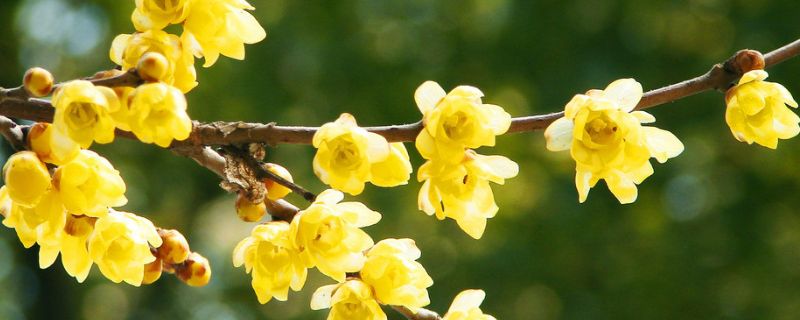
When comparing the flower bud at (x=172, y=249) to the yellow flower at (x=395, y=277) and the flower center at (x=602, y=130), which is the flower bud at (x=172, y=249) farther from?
the flower center at (x=602, y=130)

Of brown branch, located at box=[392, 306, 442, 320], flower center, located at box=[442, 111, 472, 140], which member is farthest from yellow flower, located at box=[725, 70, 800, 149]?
brown branch, located at box=[392, 306, 442, 320]

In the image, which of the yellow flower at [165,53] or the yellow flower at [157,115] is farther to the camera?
the yellow flower at [165,53]

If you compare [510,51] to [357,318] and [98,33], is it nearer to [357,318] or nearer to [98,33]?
[98,33]

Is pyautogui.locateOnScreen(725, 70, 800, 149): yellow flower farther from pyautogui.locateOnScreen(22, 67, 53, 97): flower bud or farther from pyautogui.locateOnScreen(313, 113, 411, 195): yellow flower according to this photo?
pyautogui.locateOnScreen(22, 67, 53, 97): flower bud

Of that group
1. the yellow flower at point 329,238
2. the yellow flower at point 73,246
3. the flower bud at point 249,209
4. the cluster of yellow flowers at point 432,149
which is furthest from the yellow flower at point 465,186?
the yellow flower at point 73,246

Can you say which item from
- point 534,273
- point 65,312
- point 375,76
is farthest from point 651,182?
point 65,312

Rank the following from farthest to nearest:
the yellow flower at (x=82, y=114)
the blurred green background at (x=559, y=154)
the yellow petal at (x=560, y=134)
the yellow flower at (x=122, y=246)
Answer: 1. the blurred green background at (x=559, y=154)
2. the yellow flower at (x=122, y=246)
3. the yellow petal at (x=560, y=134)
4. the yellow flower at (x=82, y=114)
